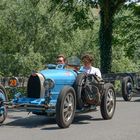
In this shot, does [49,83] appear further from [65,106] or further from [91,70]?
[91,70]

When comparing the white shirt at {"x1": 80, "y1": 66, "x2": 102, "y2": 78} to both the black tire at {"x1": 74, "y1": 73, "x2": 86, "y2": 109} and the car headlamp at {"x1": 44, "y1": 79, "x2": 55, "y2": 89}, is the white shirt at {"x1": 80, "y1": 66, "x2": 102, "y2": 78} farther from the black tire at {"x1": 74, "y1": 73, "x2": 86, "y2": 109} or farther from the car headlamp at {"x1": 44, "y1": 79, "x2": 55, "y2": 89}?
the car headlamp at {"x1": 44, "y1": 79, "x2": 55, "y2": 89}

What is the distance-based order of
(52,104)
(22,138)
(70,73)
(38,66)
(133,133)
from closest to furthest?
(22,138), (133,133), (52,104), (70,73), (38,66)

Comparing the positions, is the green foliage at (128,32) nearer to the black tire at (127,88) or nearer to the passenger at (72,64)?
the black tire at (127,88)

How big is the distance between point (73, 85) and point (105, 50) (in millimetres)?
15122

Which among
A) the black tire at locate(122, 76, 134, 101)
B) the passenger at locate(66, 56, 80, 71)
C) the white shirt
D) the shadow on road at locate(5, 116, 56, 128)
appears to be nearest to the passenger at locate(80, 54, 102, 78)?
the white shirt

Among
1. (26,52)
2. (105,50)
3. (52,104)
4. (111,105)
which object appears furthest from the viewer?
(26,52)

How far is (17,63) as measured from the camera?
42.6 m

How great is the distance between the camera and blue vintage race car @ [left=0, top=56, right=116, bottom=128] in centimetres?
1021

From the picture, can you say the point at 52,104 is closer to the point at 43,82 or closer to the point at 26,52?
the point at 43,82

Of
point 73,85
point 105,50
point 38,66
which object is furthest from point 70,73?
point 38,66

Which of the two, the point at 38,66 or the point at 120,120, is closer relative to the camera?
the point at 120,120

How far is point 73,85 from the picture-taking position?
433 inches

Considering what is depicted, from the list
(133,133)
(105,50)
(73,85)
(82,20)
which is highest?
(82,20)

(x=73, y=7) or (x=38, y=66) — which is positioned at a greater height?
(x=73, y=7)
